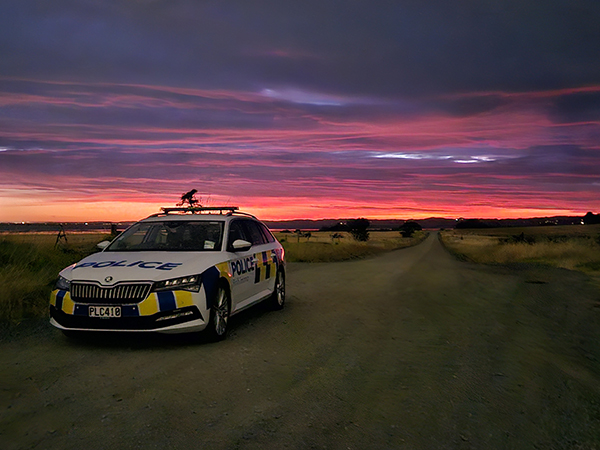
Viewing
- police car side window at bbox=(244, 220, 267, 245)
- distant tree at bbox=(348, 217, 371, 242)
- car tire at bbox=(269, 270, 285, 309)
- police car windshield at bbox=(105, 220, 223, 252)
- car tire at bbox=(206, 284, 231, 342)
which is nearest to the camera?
car tire at bbox=(206, 284, 231, 342)

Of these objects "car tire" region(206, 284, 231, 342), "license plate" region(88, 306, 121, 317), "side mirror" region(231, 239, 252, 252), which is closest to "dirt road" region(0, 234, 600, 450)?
"car tire" region(206, 284, 231, 342)

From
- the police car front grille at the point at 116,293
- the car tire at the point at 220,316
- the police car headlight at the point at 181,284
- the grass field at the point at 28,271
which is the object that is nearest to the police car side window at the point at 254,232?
the car tire at the point at 220,316

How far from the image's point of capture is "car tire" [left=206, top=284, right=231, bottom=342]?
23.7 ft

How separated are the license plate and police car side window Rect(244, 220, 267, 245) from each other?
3195mm

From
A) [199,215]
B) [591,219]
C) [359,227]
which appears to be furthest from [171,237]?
[591,219]

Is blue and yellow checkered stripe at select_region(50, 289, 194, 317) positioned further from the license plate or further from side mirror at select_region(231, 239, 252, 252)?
side mirror at select_region(231, 239, 252, 252)

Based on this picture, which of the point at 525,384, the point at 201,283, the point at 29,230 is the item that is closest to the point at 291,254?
the point at 29,230

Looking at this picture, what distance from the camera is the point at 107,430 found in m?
4.17

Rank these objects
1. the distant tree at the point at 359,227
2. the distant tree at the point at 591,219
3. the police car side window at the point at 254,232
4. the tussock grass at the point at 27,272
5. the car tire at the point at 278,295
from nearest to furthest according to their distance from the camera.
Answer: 1. the police car side window at the point at 254,232
2. the tussock grass at the point at 27,272
3. the car tire at the point at 278,295
4. the distant tree at the point at 359,227
5. the distant tree at the point at 591,219

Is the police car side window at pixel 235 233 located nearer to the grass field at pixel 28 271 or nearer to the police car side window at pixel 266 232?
the police car side window at pixel 266 232

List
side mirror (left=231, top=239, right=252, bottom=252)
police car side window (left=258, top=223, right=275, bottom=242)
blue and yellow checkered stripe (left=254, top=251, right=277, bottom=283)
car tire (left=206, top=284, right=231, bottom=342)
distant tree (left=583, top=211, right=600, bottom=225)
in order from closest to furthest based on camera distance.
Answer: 1. car tire (left=206, top=284, right=231, bottom=342)
2. side mirror (left=231, top=239, right=252, bottom=252)
3. blue and yellow checkered stripe (left=254, top=251, right=277, bottom=283)
4. police car side window (left=258, top=223, right=275, bottom=242)
5. distant tree (left=583, top=211, right=600, bottom=225)

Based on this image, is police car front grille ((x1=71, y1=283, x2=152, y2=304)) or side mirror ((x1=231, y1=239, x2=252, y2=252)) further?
side mirror ((x1=231, y1=239, x2=252, y2=252))

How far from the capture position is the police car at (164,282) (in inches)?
269

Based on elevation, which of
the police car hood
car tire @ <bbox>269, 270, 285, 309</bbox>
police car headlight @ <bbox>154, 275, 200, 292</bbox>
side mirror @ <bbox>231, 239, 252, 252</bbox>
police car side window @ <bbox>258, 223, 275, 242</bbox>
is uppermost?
police car side window @ <bbox>258, 223, 275, 242</bbox>
